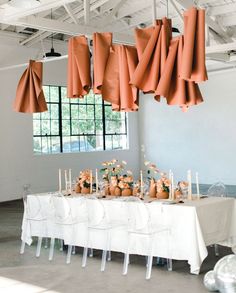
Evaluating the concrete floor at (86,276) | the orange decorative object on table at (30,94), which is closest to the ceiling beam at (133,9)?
the orange decorative object on table at (30,94)

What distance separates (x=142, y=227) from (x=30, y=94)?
2054 mm

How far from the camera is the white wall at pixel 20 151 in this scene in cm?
1229

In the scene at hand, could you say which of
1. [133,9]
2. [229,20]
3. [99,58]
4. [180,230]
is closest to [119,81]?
[99,58]

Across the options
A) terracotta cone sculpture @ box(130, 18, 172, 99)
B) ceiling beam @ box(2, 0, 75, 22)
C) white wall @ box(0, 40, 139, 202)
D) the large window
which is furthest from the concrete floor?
the large window

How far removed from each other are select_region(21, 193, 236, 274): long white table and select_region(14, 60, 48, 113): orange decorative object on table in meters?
1.46

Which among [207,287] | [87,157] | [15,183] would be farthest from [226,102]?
[207,287]

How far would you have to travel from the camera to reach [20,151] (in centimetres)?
1270

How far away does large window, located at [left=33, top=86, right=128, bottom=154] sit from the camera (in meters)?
13.4

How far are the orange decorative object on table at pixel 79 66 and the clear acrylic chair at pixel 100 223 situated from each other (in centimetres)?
190

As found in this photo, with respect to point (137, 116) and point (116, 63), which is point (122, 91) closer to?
point (116, 63)

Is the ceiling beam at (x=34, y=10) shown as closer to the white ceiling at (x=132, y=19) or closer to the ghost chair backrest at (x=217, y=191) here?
the white ceiling at (x=132, y=19)

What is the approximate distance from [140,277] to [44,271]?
1.19 m

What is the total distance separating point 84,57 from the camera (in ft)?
15.4

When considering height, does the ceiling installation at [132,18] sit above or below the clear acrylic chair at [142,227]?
above
